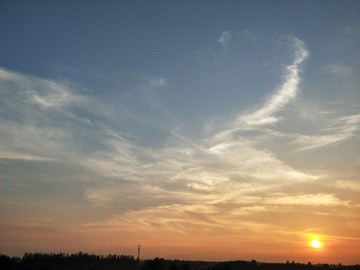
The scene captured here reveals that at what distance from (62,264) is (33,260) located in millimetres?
18217

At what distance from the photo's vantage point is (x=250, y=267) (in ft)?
443

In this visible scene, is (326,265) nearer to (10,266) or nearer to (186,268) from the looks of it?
(186,268)

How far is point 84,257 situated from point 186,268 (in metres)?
108

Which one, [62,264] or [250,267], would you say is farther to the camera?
[62,264]

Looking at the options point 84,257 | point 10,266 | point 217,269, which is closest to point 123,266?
point 84,257

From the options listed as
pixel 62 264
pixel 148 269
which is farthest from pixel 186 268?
pixel 62 264

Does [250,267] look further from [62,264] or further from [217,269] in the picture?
[62,264]

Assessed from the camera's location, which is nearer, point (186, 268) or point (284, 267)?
point (186, 268)

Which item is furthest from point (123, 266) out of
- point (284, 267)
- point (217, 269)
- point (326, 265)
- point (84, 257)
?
point (217, 269)

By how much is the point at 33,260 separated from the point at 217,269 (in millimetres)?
123660

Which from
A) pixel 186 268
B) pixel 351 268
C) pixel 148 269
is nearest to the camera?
pixel 186 268

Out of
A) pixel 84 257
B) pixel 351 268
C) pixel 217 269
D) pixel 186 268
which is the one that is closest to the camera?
pixel 217 269

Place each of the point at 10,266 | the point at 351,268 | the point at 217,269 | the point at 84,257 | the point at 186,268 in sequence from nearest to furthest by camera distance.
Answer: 1. the point at 217,269
2. the point at 186,268
3. the point at 10,266
4. the point at 351,268
5. the point at 84,257

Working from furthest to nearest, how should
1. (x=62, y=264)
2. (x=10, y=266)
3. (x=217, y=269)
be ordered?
(x=62, y=264) < (x=10, y=266) < (x=217, y=269)
